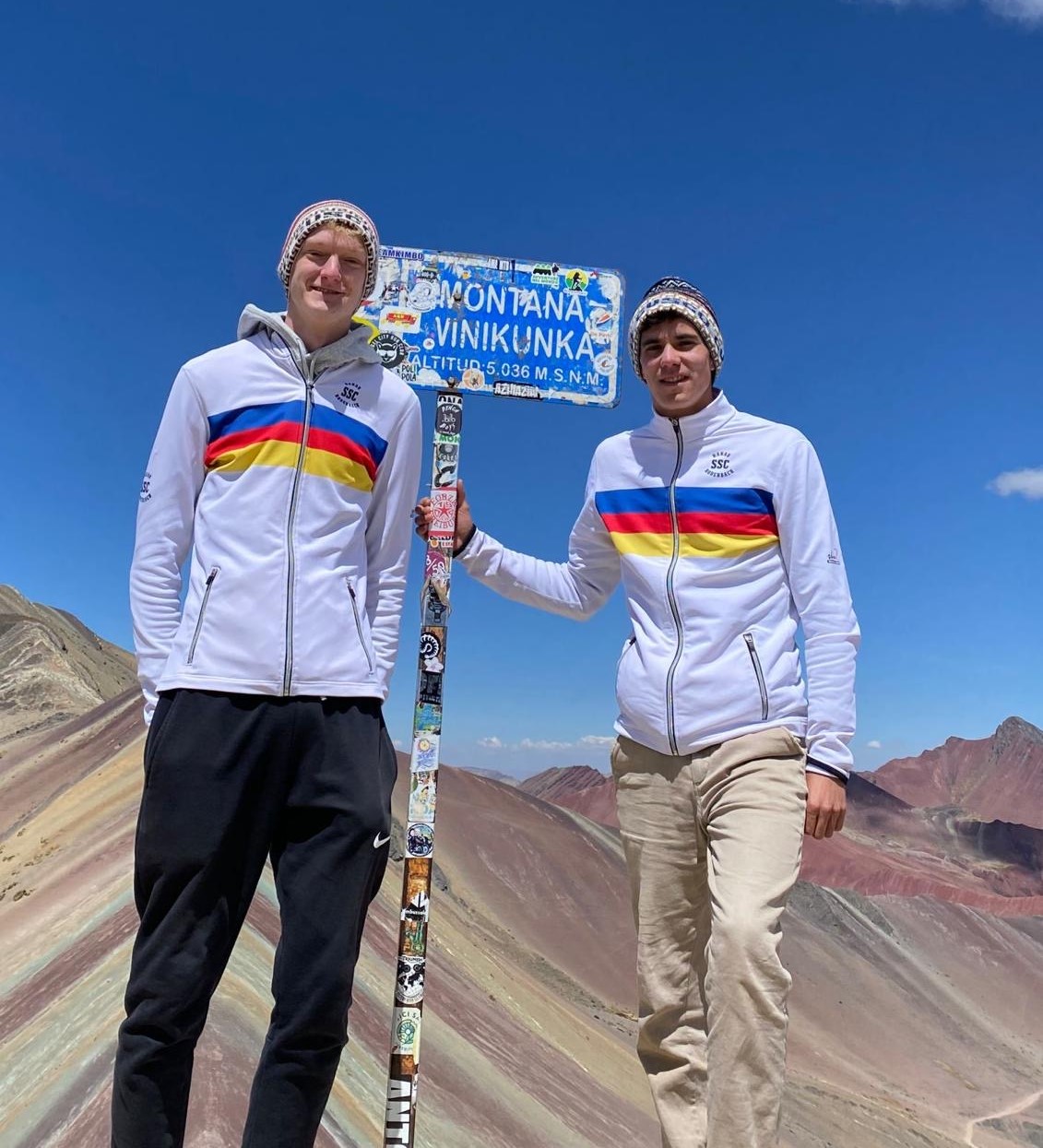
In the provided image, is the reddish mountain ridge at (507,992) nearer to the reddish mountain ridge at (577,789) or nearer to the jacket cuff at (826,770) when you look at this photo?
the jacket cuff at (826,770)

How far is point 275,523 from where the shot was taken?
2270 mm

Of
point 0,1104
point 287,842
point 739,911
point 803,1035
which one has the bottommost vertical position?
point 803,1035

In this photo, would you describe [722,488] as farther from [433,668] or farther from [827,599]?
[433,668]

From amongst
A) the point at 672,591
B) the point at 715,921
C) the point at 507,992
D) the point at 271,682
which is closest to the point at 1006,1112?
the point at 507,992

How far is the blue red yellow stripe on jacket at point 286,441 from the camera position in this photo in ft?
7.64

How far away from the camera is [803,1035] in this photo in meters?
22.5

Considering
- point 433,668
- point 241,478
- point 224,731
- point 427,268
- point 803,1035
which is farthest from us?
point 803,1035

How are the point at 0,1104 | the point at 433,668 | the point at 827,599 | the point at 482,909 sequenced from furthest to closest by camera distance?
the point at 482,909
the point at 0,1104
the point at 433,668
the point at 827,599

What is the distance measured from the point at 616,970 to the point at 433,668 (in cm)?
1791

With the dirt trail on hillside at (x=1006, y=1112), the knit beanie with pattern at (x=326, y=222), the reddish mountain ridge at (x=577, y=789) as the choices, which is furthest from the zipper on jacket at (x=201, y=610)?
the reddish mountain ridge at (x=577, y=789)

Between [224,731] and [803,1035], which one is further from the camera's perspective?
[803,1035]

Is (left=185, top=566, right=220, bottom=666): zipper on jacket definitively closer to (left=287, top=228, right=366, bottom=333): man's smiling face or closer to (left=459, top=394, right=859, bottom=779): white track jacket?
(left=287, top=228, right=366, bottom=333): man's smiling face

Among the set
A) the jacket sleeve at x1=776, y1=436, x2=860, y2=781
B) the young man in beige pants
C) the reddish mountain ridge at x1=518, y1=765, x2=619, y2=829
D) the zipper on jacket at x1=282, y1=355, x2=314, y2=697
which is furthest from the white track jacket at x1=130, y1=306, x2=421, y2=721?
the reddish mountain ridge at x1=518, y1=765, x2=619, y2=829

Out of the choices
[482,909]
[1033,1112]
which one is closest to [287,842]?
[482,909]
